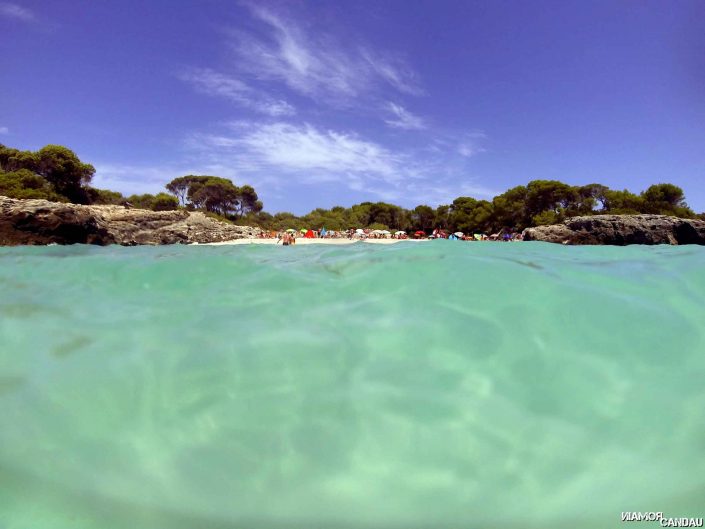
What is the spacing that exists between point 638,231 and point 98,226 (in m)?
30.2

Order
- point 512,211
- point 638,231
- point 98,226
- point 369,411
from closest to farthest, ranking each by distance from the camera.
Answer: point 369,411 → point 98,226 → point 638,231 → point 512,211

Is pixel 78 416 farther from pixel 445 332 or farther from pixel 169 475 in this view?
pixel 445 332

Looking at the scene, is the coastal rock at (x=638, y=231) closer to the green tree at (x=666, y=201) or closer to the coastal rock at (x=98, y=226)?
the green tree at (x=666, y=201)

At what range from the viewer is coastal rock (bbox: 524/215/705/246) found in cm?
2206

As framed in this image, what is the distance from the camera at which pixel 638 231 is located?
22500mm

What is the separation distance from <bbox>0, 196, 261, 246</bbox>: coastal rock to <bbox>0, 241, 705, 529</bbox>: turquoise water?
17668 millimetres

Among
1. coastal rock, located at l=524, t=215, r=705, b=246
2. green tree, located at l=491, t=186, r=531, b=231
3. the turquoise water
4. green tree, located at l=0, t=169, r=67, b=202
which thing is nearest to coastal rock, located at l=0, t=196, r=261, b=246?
green tree, located at l=0, t=169, r=67, b=202

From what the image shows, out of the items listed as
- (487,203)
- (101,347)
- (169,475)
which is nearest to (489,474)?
(169,475)

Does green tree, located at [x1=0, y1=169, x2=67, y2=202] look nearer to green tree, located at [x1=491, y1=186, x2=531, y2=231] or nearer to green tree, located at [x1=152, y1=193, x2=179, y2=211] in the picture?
green tree, located at [x1=152, y1=193, x2=179, y2=211]

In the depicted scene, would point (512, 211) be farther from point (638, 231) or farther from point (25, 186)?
point (25, 186)

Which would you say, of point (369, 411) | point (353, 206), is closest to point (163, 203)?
point (353, 206)

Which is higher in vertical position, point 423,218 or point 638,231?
point 423,218

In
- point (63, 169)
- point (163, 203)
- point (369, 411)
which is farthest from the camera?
point (163, 203)

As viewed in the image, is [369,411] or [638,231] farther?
[638,231]
